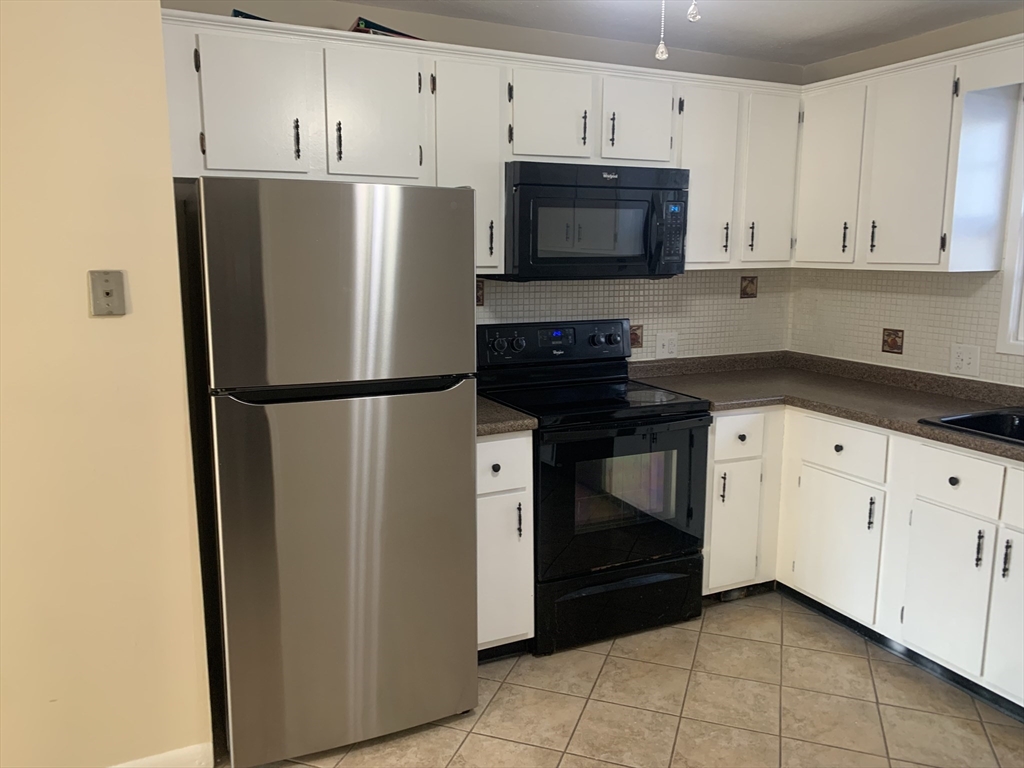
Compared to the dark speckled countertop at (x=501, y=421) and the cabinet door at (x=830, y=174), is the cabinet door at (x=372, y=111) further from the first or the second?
the cabinet door at (x=830, y=174)

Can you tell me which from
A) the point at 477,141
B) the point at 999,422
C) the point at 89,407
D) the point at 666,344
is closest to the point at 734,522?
the point at 666,344

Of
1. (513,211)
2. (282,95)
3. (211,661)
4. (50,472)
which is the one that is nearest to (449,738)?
(211,661)

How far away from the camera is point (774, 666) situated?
2.62m

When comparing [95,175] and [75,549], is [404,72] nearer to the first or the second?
[95,175]

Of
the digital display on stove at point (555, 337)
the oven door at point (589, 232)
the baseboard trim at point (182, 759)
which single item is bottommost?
the baseboard trim at point (182, 759)

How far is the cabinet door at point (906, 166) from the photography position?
2.69 meters

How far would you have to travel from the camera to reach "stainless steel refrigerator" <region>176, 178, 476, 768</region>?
1.89 meters

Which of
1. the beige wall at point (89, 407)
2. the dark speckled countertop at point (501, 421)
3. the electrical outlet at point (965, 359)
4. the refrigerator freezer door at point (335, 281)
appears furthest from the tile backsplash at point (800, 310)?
the beige wall at point (89, 407)

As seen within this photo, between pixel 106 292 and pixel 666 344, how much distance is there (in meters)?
2.34

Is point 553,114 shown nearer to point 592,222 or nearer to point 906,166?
point 592,222

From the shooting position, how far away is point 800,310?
12.1 ft

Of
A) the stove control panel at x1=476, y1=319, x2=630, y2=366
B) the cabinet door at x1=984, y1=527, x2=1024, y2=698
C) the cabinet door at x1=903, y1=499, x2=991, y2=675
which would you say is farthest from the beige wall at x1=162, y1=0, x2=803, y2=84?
the cabinet door at x1=984, y1=527, x2=1024, y2=698

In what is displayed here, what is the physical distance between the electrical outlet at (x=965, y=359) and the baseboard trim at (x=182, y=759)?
9.66 ft

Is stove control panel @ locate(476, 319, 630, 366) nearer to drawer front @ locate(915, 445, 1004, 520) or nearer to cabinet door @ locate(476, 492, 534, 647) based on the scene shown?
cabinet door @ locate(476, 492, 534, 647)
